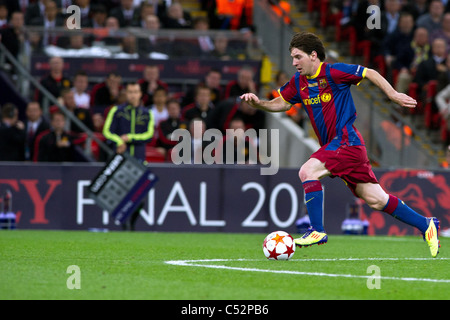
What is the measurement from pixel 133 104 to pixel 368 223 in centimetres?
406

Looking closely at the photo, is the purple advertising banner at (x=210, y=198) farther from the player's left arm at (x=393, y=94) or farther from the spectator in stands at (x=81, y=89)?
the player's left arm at (x=393, y=94)

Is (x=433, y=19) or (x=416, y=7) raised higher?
(x=416, y=7)

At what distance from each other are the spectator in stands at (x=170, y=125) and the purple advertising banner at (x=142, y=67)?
208 centimetres

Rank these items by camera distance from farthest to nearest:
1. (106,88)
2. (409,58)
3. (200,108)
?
1. (409,58)
2. (106,88)
3. (200,108)

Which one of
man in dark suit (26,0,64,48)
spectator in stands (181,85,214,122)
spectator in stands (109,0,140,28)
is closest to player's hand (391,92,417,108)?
spectator in stands (181,85,214,122)

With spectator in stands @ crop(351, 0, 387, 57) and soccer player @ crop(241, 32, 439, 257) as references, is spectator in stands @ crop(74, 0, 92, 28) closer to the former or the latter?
spectator in stands @ crop(351, 0, 387, 57)

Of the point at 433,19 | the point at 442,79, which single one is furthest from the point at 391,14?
the point at 442,79

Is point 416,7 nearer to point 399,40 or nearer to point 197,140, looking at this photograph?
point 399,40

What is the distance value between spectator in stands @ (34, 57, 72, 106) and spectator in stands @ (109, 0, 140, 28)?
2.07 metres

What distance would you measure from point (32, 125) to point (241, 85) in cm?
371

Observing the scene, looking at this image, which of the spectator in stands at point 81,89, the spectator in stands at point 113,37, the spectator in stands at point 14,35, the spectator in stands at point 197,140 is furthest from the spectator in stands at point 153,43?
the spectator in stands at point 197,140

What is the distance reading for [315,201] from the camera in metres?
8.36

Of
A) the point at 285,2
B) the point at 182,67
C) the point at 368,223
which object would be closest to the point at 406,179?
the point at 368,223
